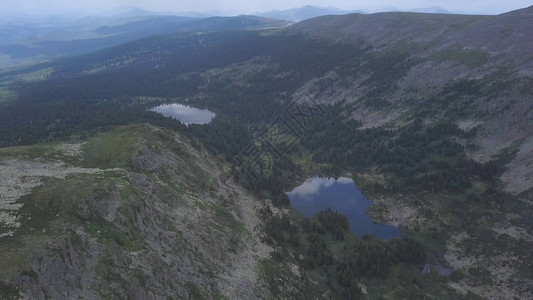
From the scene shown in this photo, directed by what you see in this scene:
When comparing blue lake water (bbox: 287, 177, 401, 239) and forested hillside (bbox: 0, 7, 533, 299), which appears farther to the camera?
blue lake water (bbox: 287, 177, 401, 239)

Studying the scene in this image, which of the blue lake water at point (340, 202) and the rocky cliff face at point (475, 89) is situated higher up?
the rocky cliff face at point (475, 89)

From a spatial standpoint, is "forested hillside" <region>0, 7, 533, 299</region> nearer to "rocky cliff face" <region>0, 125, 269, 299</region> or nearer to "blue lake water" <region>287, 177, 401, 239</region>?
"blue lake water" <region>287, 177, 401, 239</region>

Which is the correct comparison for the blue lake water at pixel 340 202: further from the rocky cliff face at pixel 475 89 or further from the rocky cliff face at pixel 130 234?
the rocky cliff face at pixel 475 89

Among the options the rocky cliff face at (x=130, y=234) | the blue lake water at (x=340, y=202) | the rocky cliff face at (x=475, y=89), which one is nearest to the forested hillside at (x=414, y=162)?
the rocky cliff face at (x=475, y=89)

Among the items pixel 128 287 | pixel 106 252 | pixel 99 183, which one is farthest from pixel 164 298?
pixel 99 183

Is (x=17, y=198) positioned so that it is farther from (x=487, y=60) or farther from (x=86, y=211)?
(x=487, y=60)

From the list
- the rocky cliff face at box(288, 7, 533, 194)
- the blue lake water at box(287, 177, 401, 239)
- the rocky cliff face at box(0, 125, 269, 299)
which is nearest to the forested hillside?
the rocky cliff face at box(288, 7, 533, 194)
